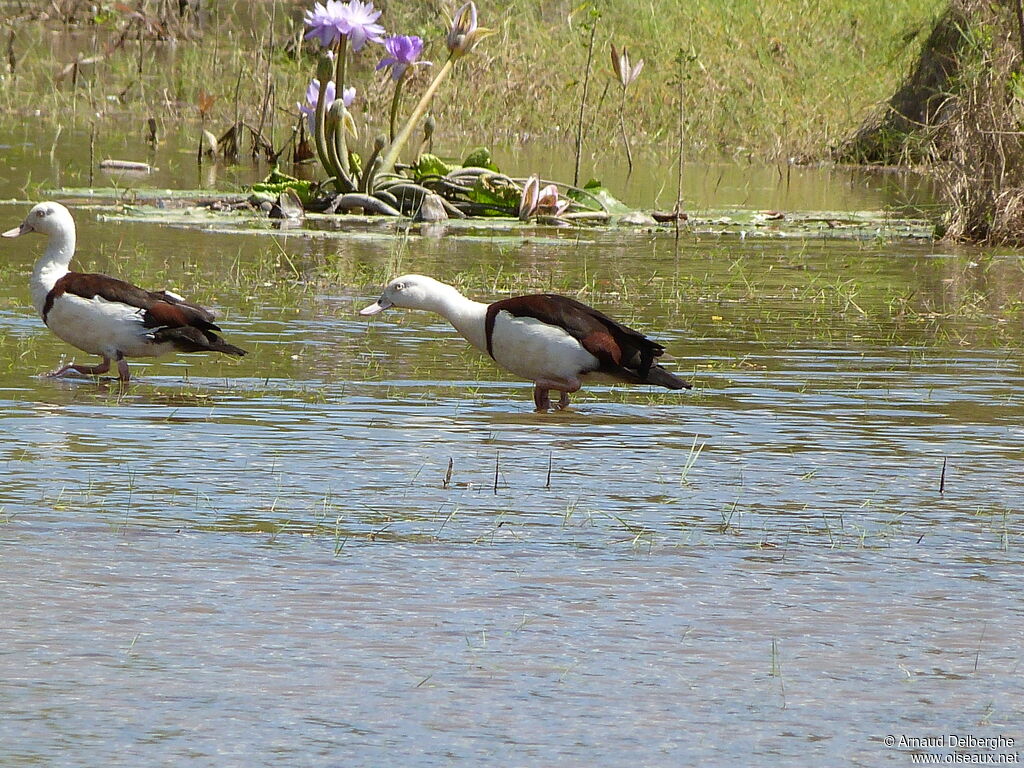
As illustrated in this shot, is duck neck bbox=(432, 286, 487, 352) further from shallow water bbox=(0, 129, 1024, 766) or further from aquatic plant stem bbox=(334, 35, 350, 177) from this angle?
aquatic plant stem bbox=(334, 35, 350, 177)

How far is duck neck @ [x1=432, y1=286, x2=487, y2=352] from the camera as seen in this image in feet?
25.1

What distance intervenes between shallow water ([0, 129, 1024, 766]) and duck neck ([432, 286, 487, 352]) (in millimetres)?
257

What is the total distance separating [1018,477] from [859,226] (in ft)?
28.0

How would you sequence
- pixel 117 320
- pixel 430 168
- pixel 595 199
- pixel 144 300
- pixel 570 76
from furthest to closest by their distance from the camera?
pixel 570 76
pixel 430 168
pixel 595 199
pixel 144 300
pixel 117 320

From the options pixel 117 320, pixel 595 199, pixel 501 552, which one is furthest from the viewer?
pixel 595 199

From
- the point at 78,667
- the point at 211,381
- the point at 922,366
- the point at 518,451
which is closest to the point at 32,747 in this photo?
the point at 78,667

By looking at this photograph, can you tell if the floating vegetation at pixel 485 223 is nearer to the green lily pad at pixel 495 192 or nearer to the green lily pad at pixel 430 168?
the green lily pad at pixel 495 192

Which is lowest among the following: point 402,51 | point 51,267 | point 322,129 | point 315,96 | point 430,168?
point 51,267

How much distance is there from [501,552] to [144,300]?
3.31 metres

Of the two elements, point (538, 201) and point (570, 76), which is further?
point (570, 76)

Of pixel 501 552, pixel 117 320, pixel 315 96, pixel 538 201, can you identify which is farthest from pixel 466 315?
pixel 315 96

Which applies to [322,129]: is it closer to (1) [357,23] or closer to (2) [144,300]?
(1) [357,23]

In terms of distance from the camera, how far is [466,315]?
7.70 metres

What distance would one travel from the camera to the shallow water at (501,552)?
3.58 meters
